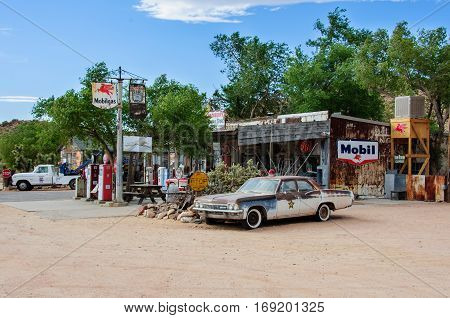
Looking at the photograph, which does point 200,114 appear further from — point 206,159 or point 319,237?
point 319,237

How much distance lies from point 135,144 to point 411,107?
531 inches

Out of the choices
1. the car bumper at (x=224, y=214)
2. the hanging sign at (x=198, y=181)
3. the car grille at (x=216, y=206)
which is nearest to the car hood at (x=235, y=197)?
the car grille at (x=216, y=206)

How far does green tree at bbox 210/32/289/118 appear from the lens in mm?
50031

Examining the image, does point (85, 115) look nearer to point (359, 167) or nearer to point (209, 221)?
point (359, 167)

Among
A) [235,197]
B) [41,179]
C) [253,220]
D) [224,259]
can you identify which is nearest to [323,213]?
[253,220]

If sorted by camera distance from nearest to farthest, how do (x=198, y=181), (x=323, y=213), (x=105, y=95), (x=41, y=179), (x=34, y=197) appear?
(x=323, y=213), (x=198, y=181), (x=105, y=95), (x=34, y=197), (x=41, y=179)

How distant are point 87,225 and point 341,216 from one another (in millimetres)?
7561

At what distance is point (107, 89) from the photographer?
19.9m

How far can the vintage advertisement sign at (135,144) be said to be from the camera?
26234mm

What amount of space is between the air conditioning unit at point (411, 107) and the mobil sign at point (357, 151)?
2156mm

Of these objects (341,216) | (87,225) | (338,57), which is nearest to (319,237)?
(341,216)

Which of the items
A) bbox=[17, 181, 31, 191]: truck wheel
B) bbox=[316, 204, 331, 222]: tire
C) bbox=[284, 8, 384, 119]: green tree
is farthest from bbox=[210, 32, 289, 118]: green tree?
bbox=[316, 204, 331, 222]: tire

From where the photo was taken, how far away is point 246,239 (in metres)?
11.6

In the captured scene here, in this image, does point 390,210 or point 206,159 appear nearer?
point 390,210
